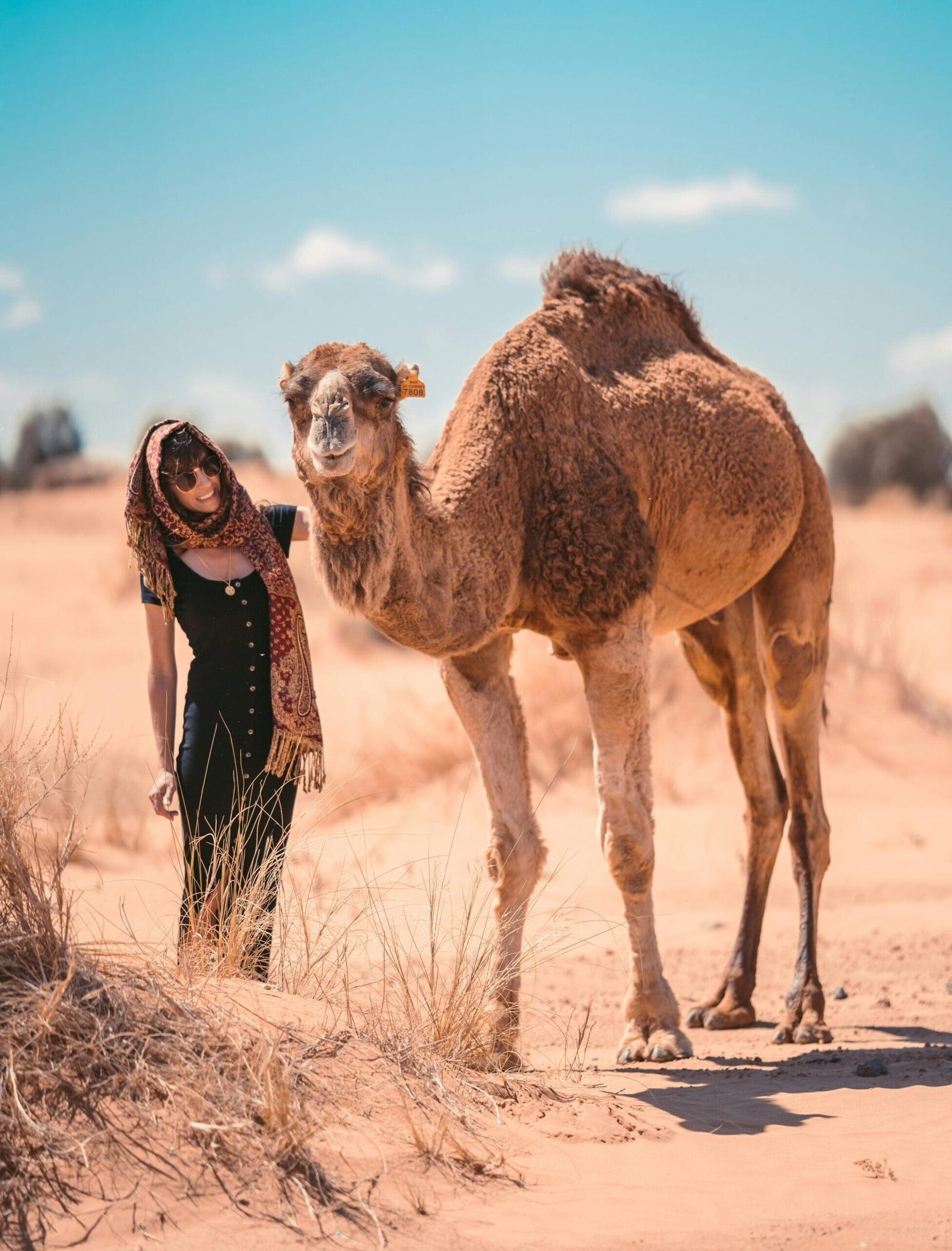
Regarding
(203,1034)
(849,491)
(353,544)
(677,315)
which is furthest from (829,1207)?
(849,491)

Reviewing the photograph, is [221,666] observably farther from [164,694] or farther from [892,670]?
[892,670]

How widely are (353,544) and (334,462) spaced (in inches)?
15.7

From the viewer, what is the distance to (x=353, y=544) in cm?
495

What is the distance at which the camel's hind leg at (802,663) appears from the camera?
23.6 feet

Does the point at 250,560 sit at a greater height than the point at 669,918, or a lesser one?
greater

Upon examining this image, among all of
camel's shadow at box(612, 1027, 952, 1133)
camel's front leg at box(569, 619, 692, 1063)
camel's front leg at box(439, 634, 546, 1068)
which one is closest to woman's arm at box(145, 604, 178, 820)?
camel's front leg at box(439, 634, 546, 1068)

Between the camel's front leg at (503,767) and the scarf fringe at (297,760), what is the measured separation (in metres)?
1.02

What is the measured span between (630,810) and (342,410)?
6.86ft

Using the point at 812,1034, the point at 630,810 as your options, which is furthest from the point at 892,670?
the point at 630,810

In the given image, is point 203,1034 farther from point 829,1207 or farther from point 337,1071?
point 829,1207

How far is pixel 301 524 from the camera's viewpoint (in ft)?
17.7

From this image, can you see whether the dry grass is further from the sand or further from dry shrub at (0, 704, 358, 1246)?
the sand

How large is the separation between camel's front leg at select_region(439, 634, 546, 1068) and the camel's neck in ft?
1.56

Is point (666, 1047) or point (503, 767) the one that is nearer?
point (666, 1047)
